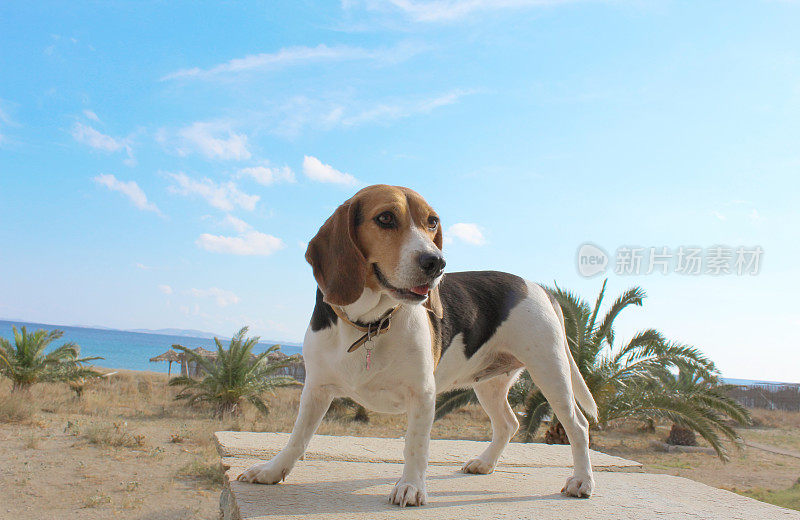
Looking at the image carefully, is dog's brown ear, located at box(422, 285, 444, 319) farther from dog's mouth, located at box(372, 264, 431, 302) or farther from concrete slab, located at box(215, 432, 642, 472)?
concrete slab, located at box(215, 432, 642, 472)

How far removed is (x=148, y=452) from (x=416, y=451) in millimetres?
8423

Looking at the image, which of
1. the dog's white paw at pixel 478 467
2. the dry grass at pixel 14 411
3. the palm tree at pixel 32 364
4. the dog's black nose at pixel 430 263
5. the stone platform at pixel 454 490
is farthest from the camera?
the palm tree at pixel 32 364

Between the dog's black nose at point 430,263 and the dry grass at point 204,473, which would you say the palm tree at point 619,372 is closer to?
the dry grass at point 204,473

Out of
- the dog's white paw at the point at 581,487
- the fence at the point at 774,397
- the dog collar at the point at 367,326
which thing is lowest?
the fence at the point at 774,397

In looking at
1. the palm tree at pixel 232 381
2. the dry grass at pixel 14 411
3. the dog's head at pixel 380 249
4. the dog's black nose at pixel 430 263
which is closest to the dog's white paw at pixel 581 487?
the dog's head at pixel 380 249

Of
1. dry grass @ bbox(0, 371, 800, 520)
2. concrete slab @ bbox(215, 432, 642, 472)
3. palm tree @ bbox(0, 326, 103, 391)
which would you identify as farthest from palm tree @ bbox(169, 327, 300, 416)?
concrete slab @ bbox(215, 432, 642, 472)

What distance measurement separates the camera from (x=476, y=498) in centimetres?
332

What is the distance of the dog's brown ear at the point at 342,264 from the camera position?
2609 mm

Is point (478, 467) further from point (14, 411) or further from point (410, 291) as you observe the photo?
point (14, 411)

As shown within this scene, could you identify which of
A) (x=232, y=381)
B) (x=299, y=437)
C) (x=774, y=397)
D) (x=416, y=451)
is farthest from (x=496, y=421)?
(x=774, y=397)

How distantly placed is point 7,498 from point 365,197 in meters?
6.72

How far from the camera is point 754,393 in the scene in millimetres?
30781

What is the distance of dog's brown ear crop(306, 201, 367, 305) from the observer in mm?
2609

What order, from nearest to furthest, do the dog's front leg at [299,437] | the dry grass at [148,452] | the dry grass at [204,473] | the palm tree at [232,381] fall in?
the dog's front leg at [299,437], the dry grass at [148,452], the dry grass at [204,473], the palm tree at [232,381]
